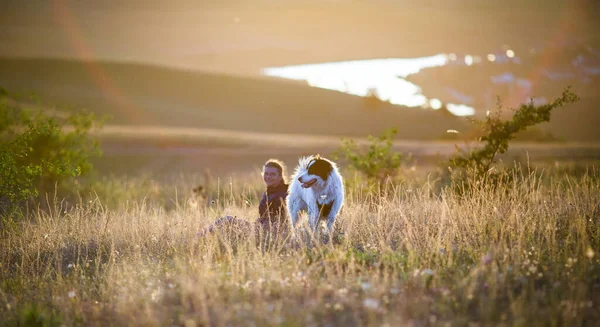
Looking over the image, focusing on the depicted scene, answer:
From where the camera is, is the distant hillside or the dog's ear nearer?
the dog's ear

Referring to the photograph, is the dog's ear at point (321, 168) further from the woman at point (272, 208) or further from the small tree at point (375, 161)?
the small tree at point (375, 161)

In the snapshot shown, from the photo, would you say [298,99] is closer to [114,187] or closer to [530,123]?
[114,187]

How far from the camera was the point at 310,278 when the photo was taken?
5938 mm

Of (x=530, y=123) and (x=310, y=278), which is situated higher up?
(x=530, y=123)

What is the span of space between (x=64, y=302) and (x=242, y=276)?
2049mm

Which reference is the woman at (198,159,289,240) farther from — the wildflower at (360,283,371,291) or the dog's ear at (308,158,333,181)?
the wildflower at (360,283,371,291)

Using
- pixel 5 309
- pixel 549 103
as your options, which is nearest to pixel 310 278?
pixel 5 309

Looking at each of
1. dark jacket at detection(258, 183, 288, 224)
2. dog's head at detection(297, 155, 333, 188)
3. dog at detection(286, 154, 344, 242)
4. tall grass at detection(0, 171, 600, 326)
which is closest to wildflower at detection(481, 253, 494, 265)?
tall grass at detection(0, 171, 600, 326)

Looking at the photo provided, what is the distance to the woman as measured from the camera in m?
8.20


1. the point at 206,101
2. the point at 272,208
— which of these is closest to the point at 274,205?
the point at 272,208

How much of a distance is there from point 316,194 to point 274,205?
0.94 metres

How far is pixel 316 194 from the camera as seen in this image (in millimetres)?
8109

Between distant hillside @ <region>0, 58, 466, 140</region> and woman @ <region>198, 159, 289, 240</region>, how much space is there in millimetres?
56817

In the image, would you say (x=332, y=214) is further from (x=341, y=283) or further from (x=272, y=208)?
(x=341, y=283)
